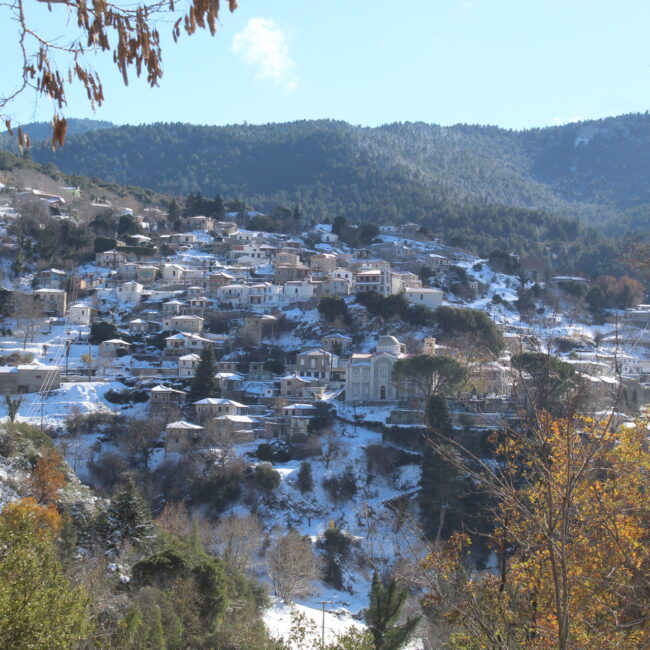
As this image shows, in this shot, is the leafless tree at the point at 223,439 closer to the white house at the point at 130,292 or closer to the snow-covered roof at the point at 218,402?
the snow-covered roof at the point at 218,402

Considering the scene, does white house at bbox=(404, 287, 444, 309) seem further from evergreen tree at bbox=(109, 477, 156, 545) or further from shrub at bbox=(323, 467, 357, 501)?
evergreen tree at bbox=(109, 477, 156, 545)

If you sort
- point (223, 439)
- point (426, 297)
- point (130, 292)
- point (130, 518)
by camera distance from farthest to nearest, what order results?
point (130, 292) → point (426, 297) → point (223, 439) → point (130, 518)

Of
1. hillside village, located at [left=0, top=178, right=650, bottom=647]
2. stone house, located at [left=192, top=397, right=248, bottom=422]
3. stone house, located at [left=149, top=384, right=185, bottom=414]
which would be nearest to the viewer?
hillside village, located at [left=0, top=178, right=650, bottom=647]

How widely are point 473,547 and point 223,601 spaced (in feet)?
53.9

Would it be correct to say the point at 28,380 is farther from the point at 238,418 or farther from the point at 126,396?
the point at 238,418

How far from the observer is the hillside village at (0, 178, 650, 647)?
40781 millimetres

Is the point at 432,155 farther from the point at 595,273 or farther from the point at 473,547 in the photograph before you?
the point at 473,547

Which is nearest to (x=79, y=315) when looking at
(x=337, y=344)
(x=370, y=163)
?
(x=337, y=344)

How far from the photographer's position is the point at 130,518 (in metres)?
28.3

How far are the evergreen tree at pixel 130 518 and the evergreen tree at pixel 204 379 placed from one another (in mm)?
19567

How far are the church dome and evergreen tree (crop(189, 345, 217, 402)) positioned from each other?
992cm

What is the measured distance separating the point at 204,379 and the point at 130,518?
20.7 m

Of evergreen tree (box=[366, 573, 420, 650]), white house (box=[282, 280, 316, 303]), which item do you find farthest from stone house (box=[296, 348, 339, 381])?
evergreen tree (box=[366, 573, 420, 650])

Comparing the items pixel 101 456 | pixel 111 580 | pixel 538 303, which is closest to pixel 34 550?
pixel 111 580
